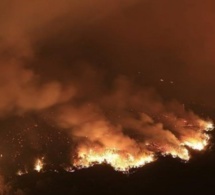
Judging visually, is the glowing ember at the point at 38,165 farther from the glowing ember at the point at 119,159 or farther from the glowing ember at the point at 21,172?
the glowing ember at the point at 119,159

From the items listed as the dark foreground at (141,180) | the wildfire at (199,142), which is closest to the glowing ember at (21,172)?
the dark foreground at (141,180)

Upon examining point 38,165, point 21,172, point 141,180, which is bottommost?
point 141,180

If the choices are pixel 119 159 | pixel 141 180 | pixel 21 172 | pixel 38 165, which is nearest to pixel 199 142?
pixel 141 180

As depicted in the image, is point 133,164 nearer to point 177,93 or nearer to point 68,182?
point 68,182

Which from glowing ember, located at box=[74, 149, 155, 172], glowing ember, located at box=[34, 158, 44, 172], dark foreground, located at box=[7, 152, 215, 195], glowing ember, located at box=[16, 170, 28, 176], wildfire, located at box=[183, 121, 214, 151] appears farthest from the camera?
glowing ember, located at box=[34, 158, 44, 172]

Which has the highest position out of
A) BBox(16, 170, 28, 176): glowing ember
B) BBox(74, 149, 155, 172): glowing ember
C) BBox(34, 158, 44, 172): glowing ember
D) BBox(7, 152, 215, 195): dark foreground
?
BBox(34, 158, 44, 172): glowing ember

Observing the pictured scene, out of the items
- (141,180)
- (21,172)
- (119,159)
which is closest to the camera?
(141,180)

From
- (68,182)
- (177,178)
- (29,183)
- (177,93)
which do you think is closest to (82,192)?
(68,182)

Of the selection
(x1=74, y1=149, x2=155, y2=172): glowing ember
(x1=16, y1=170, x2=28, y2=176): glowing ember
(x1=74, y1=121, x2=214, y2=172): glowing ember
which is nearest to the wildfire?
(x1=74, y1=121, x2=214, y2=172): glowing ember

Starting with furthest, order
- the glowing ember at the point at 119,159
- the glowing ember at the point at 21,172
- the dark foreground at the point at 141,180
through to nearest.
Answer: the glowing ember at the point at 21,172 < the glowing ember at the point at 119,159 < the dark foreground at the point at 141,180

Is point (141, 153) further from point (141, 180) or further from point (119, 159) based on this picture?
point (141, 180)

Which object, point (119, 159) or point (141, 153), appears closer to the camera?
point (119, 159)

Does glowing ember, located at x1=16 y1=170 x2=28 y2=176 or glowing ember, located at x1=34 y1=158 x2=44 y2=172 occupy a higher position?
glowing ember, located at x1=34 y1=158 x2=44 y2=172

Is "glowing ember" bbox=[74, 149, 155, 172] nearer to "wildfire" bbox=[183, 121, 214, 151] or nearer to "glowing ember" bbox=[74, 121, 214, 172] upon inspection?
"glowing ember" bbox=[74, 121, 214, 172]
